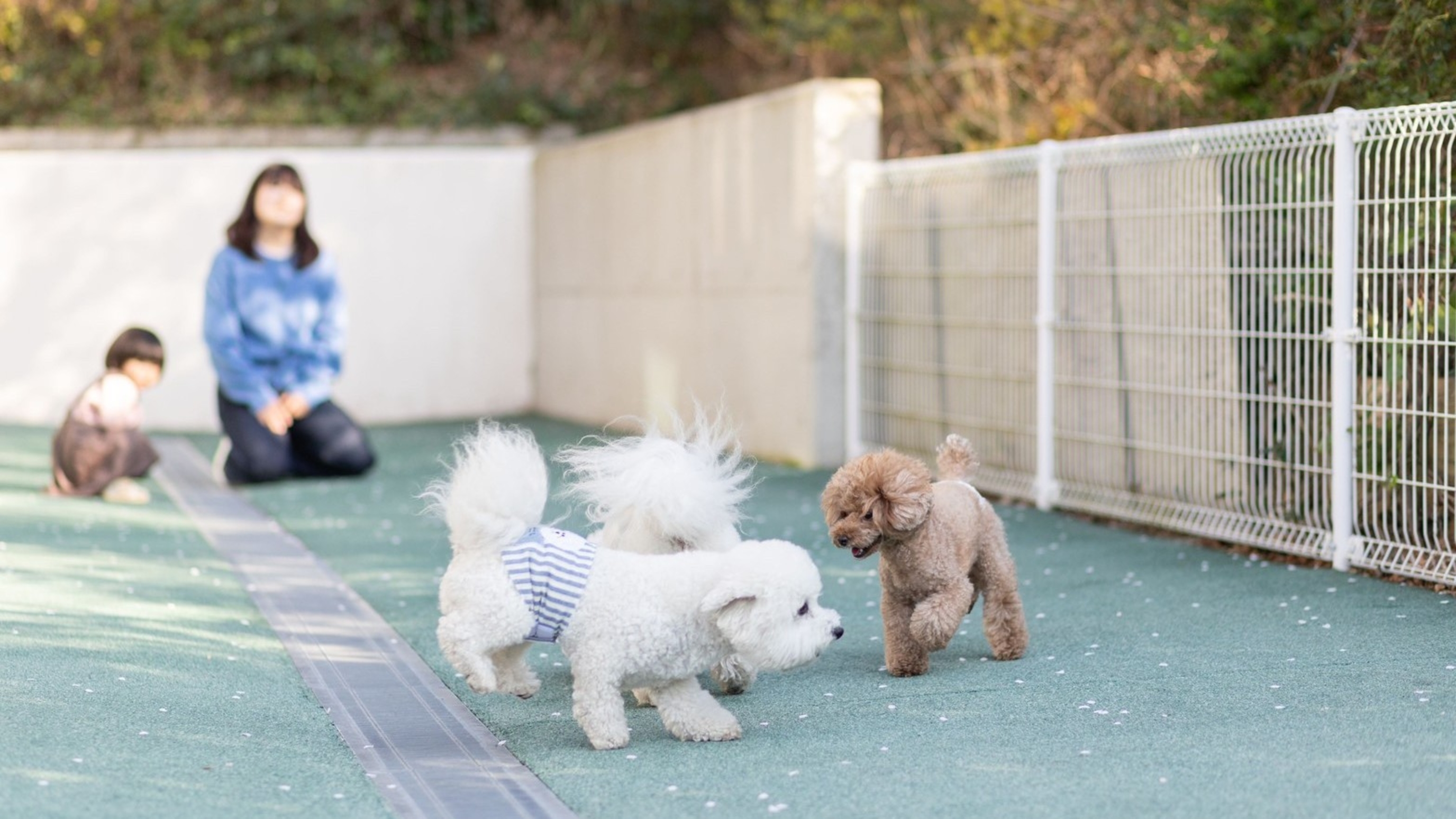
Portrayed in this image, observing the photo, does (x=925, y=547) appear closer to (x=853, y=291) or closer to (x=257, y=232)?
(x=853, y=291)

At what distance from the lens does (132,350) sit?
9.37 m

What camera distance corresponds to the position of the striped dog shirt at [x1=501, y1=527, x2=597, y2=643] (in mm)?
4145

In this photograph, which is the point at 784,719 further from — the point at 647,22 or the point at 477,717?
the point at 647,22

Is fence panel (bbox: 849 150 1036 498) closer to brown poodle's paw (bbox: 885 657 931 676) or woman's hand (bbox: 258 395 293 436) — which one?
woman's hand (bbox: 258 395 293 436)

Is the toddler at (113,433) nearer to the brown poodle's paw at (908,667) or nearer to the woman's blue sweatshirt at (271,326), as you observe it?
the woman's blue sweatshirt at (271,326)

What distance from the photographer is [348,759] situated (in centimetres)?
414

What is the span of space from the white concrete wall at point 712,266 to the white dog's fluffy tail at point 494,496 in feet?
16.2

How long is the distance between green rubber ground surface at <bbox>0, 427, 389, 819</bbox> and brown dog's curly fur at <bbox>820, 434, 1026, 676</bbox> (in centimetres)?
152

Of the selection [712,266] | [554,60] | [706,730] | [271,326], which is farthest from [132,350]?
[554,60]

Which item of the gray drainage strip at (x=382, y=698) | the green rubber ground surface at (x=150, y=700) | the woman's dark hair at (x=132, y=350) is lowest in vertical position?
the gray drainage strip at (x=382, y=698)

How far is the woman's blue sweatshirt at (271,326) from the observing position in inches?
399

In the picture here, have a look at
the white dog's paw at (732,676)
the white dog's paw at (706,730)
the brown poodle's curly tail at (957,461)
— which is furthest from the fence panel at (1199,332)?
the white dog's paw at (706,730)

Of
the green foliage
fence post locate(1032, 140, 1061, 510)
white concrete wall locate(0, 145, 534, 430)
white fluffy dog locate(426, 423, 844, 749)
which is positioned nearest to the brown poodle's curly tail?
white fluffy dog locate(426, 423, 844, 749)

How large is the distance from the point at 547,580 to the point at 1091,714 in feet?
4.75
